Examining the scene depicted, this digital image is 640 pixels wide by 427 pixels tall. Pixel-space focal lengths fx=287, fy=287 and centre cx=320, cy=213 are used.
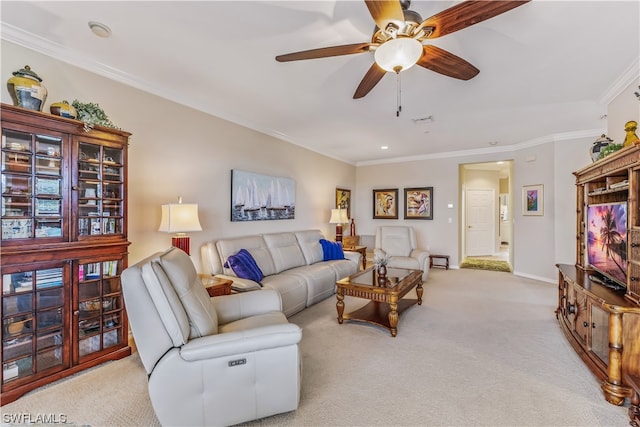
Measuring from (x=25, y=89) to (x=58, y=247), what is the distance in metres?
1.13

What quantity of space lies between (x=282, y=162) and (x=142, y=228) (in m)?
2.55

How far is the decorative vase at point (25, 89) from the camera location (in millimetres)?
2000

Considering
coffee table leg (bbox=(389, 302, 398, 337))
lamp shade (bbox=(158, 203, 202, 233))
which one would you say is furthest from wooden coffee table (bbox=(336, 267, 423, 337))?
lamp shade (bbox=(158, 203, 202, 233))

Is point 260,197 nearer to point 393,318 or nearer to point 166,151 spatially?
point 166,151

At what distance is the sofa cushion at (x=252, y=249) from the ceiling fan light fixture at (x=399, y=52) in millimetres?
2708

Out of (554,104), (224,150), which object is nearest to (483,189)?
(554,104)

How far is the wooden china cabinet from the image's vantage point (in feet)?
6.37

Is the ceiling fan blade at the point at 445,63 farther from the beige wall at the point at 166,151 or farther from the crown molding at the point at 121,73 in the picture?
the beige wall at the point at 166,151

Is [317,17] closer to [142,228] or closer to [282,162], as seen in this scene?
[142,228]

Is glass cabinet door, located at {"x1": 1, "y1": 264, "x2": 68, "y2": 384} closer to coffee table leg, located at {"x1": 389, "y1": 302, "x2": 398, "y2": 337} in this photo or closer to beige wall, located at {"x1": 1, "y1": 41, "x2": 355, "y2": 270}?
beige wall, located at {"x1": 1, "y1": 41, "x2": 355, "y2": 270}

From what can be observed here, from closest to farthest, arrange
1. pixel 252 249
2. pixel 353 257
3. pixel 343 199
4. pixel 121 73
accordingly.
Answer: pixel 121 73, pixel 252 249, pixel 353 257, pixel 343 199

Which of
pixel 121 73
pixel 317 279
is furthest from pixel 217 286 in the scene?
pixel 121 73

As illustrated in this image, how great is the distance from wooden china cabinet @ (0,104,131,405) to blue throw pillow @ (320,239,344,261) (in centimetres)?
295

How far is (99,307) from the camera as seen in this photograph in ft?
7.71
